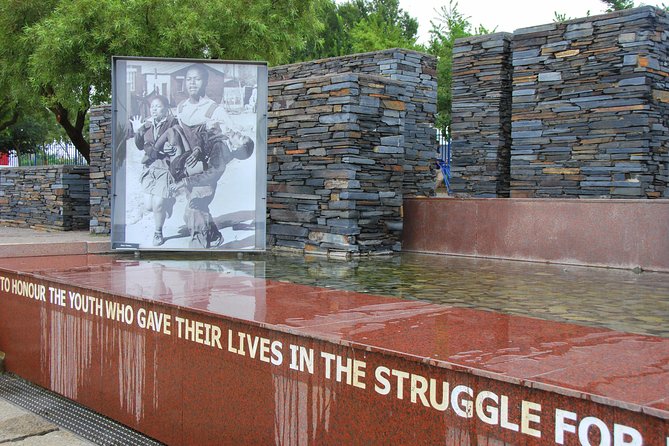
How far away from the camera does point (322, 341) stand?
10.8ft

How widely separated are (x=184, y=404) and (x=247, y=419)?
589 millimetres

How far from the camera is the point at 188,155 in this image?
827 centimetres

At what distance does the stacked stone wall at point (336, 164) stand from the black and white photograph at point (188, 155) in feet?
3.38

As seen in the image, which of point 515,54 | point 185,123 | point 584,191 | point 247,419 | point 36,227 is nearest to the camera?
point 247,419

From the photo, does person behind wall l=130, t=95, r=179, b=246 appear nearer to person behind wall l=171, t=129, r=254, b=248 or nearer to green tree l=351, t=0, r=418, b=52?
person behind wall l=171, t=129, r=254, b=248

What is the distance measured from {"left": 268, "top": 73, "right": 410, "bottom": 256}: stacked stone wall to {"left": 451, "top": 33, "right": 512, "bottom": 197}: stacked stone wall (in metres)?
3.55

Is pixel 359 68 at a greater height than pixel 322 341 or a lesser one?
greater

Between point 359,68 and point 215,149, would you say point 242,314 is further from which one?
point 359,68

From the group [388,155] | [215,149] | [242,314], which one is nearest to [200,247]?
[215,149]

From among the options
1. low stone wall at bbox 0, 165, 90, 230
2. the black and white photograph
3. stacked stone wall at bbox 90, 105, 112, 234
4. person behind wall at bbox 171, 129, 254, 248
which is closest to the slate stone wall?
the black and white photograph

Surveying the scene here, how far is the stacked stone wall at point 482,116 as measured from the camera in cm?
1248

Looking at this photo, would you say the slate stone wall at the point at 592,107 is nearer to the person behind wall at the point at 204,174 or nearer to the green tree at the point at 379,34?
the person behind wall at the point at 204,174

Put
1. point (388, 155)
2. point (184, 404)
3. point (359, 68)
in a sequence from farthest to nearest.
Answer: point (359, 68)
point (388, 155)
point (184, 404)

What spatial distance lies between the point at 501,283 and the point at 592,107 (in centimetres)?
538
